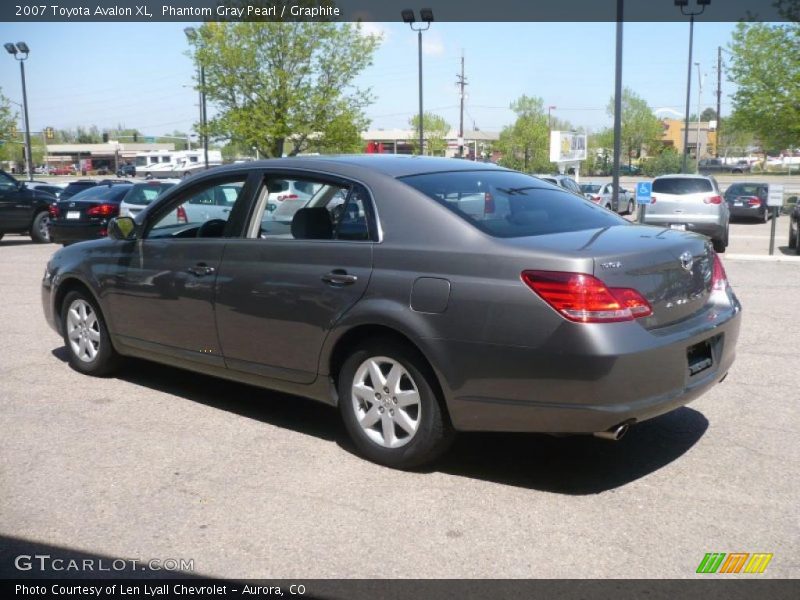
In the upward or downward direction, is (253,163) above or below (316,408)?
above

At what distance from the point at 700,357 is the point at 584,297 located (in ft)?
3.00

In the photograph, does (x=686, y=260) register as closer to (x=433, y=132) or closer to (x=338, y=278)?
(x=338, y=278)

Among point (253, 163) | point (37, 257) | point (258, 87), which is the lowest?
point (37, 257)

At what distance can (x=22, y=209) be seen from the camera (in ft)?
64.5

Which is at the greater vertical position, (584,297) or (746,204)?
(584,297)

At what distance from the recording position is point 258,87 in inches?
1382

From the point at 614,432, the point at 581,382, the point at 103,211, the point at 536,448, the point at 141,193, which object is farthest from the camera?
the point at 141,193

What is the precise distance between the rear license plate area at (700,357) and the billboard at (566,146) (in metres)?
37.2

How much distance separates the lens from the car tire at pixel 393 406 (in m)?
4.42

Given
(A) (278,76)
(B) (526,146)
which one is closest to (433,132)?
(B) (526,146)

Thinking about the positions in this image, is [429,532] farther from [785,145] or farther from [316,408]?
[785,145]

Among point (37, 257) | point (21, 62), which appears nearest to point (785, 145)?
point (37, 257)

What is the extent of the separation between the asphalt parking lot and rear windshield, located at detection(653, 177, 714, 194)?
11931 millimetres

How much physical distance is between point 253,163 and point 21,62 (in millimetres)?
40178
